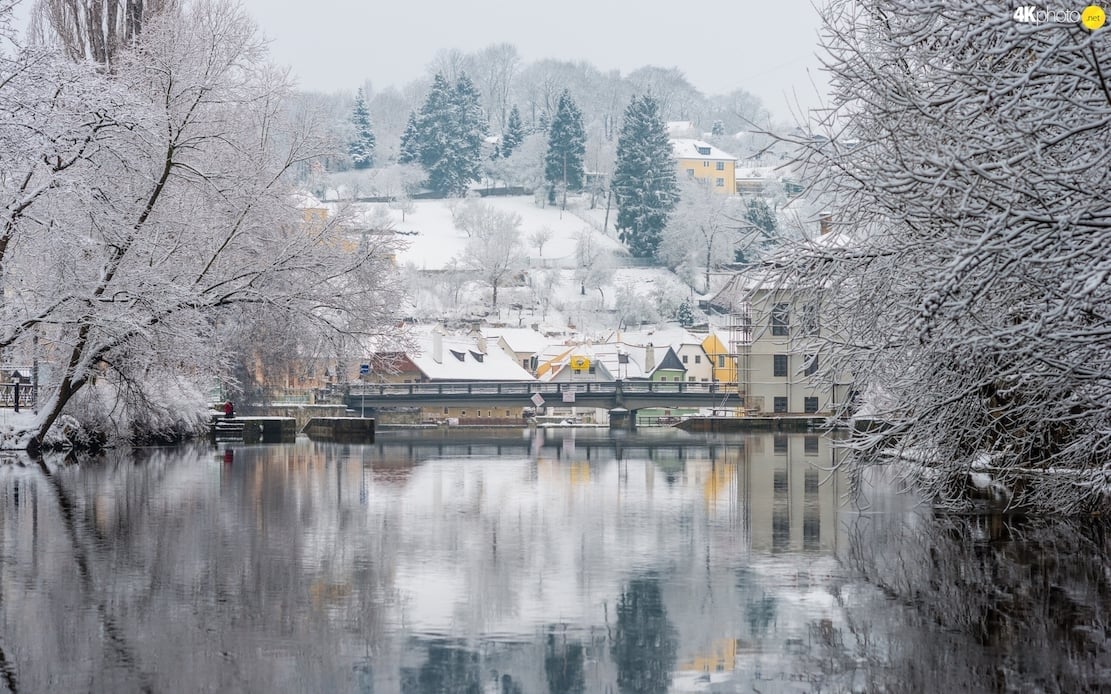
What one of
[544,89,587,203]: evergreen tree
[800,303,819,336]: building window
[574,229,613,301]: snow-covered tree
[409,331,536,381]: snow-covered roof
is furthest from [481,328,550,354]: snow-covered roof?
[800,303,819,336]: building window

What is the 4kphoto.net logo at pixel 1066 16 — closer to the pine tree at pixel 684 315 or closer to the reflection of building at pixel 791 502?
the reflection of building at pixel 791 502

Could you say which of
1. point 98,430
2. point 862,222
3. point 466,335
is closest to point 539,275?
point 466,335

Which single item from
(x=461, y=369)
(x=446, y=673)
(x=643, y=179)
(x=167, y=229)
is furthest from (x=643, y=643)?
(x=643, y=179)

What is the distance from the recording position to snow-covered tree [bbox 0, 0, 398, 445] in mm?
Result: 28438

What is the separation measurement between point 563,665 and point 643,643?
3.48 feet

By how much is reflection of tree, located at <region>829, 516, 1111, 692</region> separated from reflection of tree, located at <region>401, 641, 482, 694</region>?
103 inches

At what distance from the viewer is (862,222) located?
15.7 m

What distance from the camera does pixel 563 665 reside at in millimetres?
9703

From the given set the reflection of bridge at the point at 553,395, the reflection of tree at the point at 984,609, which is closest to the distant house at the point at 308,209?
the reflection of tree at the point at 984,609

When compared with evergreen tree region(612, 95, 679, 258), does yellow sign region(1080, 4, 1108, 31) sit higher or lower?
lower

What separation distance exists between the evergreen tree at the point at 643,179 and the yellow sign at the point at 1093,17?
528 feet

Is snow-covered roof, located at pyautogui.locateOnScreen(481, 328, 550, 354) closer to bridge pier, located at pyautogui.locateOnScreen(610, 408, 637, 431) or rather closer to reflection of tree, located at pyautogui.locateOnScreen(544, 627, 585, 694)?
bridge pier, located at pyautogui.locateOnScreen(610, 408, 637, 431)

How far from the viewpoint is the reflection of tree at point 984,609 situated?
9.57m

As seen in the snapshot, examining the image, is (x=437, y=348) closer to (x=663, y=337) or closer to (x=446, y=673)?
(x=663, y=337)
